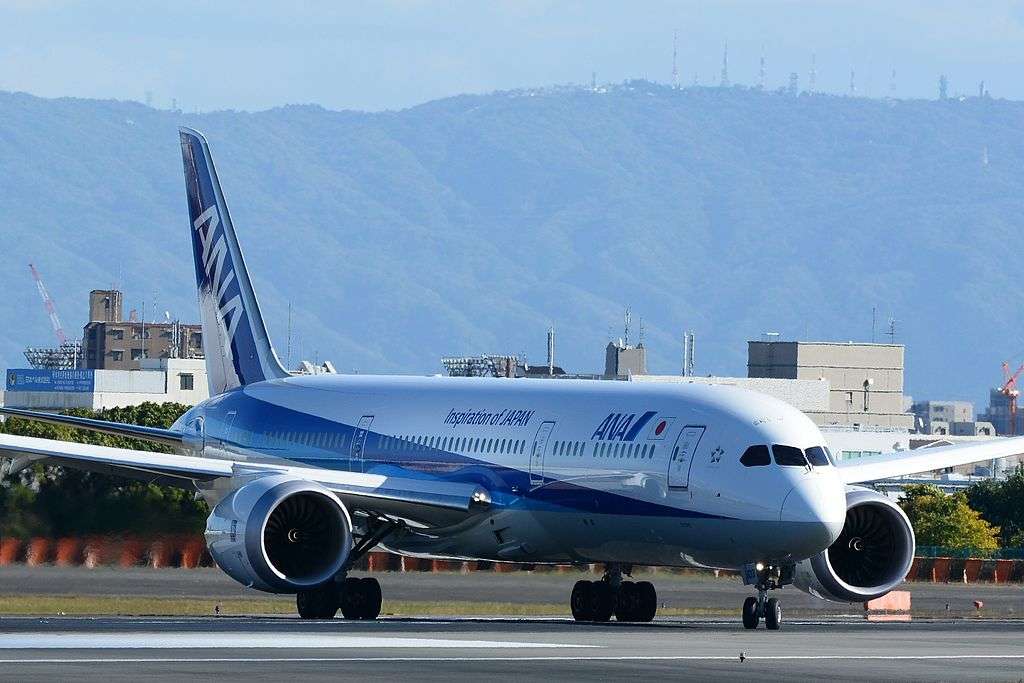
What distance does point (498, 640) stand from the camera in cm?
3481

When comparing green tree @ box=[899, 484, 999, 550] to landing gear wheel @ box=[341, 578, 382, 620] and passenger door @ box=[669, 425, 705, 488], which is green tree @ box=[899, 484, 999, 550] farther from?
passenger door @ box=[669, 425, 705, 488]

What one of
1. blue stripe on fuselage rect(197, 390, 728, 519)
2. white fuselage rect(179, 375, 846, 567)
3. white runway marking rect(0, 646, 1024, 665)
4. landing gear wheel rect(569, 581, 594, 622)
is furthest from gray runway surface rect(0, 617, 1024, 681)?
landing gear wheel rect(569, 581, 594, 622)

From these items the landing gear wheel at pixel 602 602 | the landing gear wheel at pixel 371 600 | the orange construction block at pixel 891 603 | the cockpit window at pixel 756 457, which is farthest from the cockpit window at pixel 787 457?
the orange construction block at pixel 891 603

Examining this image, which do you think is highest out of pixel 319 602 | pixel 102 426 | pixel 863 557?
pixel 102 426

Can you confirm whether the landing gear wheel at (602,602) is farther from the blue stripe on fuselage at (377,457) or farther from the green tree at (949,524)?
the green tree at (949,524)

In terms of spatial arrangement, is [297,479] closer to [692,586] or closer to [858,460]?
[858,460]

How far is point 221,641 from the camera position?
33469mm

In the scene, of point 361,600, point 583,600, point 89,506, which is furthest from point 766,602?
point 89,506

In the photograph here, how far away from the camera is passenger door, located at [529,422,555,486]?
4369 centimetres

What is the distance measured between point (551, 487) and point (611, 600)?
2.84 metres

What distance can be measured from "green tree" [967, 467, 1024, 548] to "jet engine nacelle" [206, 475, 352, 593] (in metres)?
67.5

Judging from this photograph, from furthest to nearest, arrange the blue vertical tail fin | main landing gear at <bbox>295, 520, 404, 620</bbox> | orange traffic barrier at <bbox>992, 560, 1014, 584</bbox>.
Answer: orange traffic barrier at <bbox>992, 560, 1014, 584</bbox>, the blue vertical tail fin, main landing gear at <bbox>295, 520, 404, 620</bbox>

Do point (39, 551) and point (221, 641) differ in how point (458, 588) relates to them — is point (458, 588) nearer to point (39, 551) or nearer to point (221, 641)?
point (39, 551)

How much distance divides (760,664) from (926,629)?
13.0m
